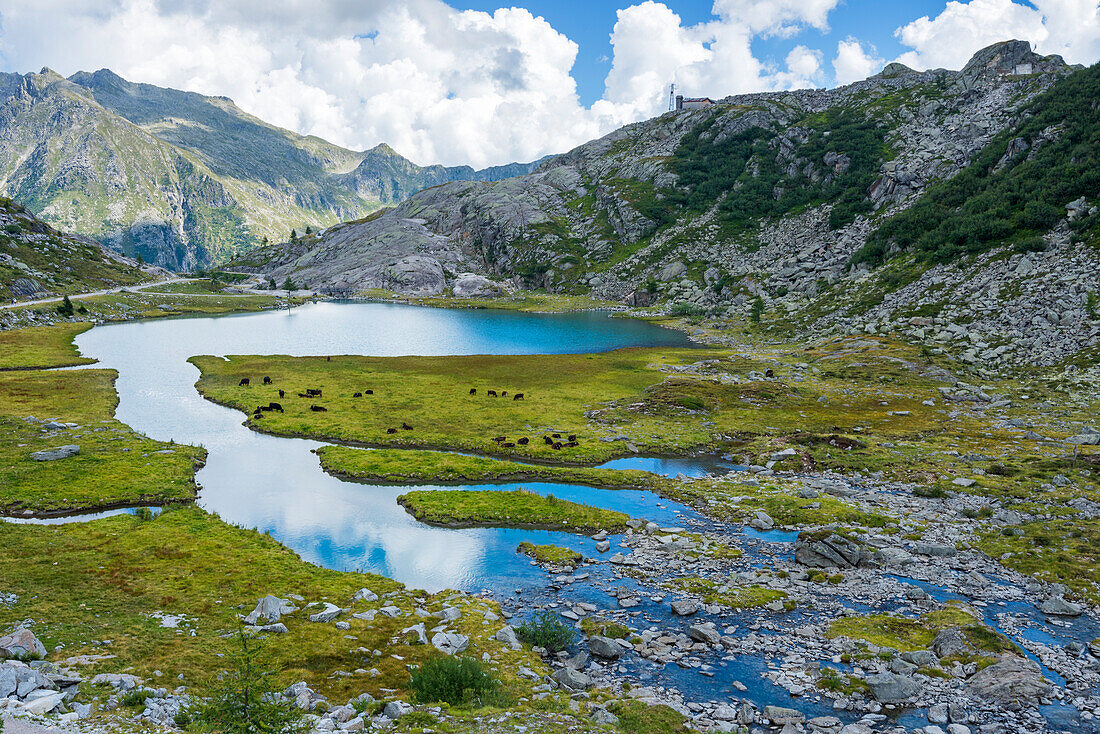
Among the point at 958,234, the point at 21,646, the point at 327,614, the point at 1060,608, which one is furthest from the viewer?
the point at 958,234

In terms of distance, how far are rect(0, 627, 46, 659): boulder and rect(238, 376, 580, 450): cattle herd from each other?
3595cm

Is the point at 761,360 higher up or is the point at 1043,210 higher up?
the point at 1043,210

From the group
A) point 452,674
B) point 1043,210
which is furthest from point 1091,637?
point 1043,210

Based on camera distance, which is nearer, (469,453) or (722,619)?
(722,619)

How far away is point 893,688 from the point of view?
19625 mm

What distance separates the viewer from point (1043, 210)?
91438 mm

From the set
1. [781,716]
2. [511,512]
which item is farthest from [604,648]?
[511,512]

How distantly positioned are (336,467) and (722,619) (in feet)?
107

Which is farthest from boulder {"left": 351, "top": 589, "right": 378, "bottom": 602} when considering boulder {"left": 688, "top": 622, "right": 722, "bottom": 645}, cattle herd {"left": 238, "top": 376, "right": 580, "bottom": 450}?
cattle herd {"left": 238, "top": 376, "right": 580, "bottom": 450}

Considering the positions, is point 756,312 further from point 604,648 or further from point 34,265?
point 34,265

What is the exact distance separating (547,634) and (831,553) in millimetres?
17285

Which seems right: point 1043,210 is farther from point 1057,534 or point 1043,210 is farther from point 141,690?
point 141,690

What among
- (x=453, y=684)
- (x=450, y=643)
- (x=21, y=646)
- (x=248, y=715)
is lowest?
(x=450, y=643)

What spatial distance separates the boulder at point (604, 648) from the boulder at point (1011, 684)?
12.6 metres
